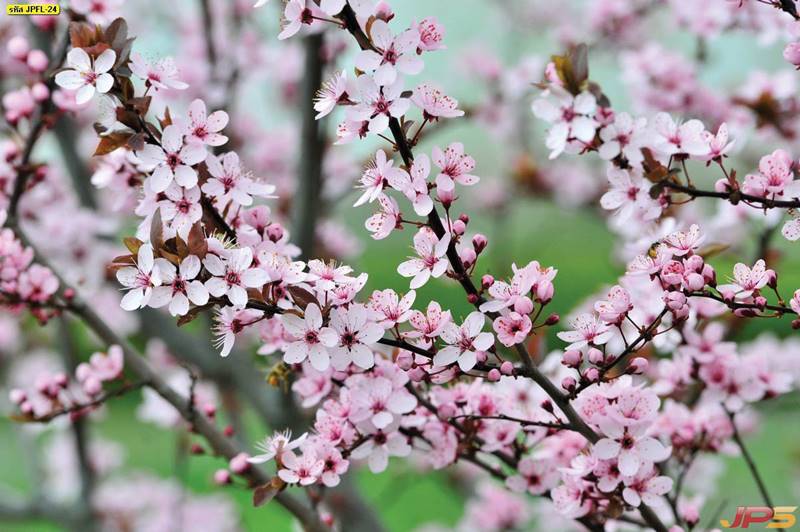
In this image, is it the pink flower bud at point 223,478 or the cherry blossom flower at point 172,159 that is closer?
the cherry blossom flower at point 172,159

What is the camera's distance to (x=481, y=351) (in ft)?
2.62

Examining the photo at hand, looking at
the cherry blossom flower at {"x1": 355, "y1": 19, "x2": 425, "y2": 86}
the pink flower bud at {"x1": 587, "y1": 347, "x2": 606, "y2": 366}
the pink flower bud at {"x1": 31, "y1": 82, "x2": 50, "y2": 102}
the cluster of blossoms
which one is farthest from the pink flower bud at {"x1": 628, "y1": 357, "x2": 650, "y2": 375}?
the pink flower bud at {"x1": 31, "y1": 82, "x2": 50, "y2": 102}

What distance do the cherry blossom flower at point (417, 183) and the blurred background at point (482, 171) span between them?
3.06 ft

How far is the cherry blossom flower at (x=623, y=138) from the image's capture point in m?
0.83

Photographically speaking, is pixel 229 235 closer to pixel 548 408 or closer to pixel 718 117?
pixel 548 408

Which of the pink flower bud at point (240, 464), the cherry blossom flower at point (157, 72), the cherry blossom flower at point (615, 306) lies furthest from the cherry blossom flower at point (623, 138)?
the pink flower bud at point (240, 464)

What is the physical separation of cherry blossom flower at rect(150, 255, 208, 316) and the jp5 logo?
28.2 inches

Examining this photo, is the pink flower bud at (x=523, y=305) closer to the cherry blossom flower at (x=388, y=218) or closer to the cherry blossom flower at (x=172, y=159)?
the cherry blossom flower at (x=388, y=218)

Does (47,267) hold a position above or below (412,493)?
below

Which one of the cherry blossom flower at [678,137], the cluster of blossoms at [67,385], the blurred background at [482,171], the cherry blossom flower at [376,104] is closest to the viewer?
the cherry blossom flower at [376,104]

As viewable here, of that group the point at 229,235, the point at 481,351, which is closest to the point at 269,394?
the point at 229,235

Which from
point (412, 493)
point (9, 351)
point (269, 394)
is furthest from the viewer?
point (412, 493)

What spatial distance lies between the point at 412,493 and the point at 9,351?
2327 millimetres

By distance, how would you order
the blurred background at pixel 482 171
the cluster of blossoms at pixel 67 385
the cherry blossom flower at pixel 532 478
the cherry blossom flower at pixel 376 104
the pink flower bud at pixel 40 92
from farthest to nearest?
the blurred background at pixel 482 171
the pink flower bud at pixel 40 92
the cluster of blossoms at pixel 67 385
the cherry blossom flower at pixel 532 478
the cherry blossom flower at pixel 376 104
